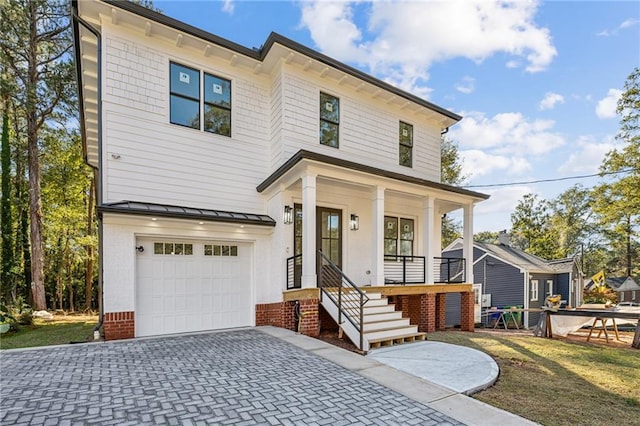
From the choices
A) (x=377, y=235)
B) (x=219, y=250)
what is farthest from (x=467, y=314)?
(x=219, y=250)

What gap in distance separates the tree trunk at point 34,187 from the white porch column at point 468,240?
52.0ft

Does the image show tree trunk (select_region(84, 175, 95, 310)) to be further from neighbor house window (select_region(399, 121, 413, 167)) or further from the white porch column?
the white porch column

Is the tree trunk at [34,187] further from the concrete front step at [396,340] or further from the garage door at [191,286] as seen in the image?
the concrete front step at [396,340]

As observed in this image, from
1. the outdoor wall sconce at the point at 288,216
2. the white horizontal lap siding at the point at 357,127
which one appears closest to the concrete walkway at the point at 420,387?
the outdoor wall sconce at the point at 288,216

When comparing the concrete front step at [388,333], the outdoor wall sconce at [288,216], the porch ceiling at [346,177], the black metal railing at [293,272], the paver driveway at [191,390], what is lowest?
the concrete front step at [388,333]

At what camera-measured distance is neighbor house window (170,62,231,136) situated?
8164mm

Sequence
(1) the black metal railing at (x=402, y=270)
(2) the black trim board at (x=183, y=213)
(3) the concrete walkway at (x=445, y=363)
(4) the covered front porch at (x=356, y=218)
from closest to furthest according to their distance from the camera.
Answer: (3) the concrete walkway at (x=445, y=363), (2) the black trim board at (x=183, y=213), (4) the covered front porch at (x=356, y=218), (1) the black metal railing at (x=402, y=270)

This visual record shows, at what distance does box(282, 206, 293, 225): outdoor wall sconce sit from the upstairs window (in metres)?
3.08

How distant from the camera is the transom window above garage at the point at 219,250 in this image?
26.9 ft

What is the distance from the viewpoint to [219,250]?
8336mm

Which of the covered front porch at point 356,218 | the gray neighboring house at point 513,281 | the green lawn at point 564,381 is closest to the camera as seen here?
the green lawn at point 564,381

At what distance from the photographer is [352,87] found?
10164 millimetres

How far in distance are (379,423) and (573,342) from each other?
7876 millimetres

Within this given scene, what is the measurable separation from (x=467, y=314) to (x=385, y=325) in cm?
439
